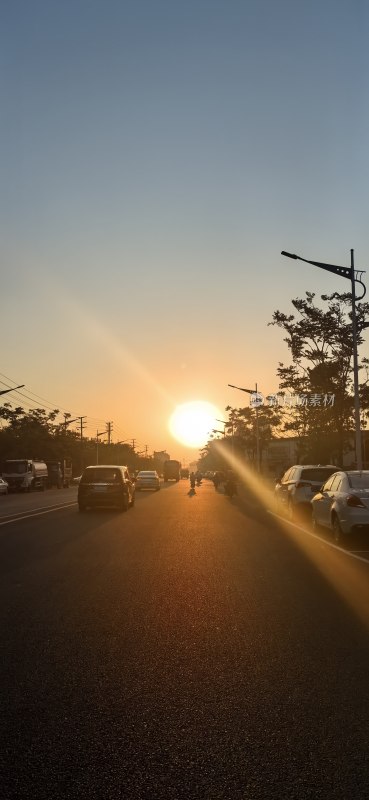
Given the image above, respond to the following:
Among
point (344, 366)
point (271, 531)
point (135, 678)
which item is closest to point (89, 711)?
point (135, 678)

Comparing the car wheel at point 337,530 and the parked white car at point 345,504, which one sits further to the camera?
the car wheel at point 337,530

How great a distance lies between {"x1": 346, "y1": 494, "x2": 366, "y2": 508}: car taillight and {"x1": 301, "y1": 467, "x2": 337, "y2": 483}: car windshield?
300 inches

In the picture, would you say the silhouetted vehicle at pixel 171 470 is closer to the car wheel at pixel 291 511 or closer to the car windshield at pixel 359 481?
the car wheel at pixel 291 511

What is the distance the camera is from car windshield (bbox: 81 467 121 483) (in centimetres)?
2745

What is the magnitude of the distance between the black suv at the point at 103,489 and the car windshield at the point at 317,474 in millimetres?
7956

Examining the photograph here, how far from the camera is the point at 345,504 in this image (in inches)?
573

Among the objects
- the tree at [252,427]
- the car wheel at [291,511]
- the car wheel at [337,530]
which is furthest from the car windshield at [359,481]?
the tree at [252,427]

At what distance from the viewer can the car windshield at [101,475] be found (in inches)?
1081

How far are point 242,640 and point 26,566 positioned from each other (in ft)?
18.2

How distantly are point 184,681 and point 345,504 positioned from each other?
9.85 metres

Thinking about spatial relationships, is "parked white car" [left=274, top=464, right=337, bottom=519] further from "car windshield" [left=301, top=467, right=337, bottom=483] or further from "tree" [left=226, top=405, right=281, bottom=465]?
"tree" [left=226, top=405, right=281, bottom=465]

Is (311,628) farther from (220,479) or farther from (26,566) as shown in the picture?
(220,479)

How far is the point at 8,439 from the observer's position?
259 ft

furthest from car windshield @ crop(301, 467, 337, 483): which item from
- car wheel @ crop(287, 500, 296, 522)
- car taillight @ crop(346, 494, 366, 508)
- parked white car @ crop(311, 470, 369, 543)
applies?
car taillight @ crop(346, 494, 366, 508)
